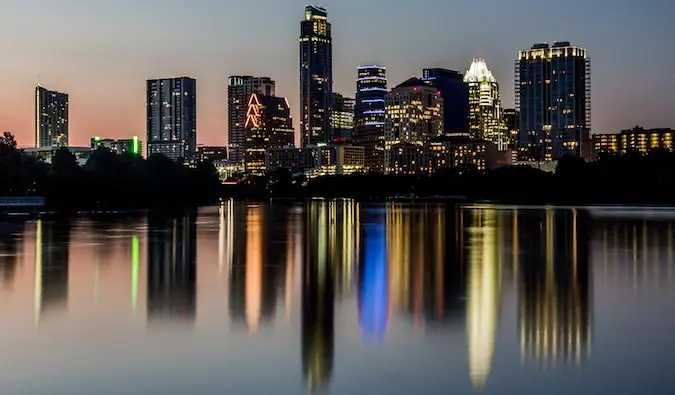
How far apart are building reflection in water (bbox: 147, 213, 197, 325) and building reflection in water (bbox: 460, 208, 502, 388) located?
591 centimetres

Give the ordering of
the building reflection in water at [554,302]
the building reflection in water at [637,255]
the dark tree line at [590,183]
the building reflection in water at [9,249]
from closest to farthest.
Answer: the building reflection in water at [554,302] → the building reflection in water at [637,255] → the building reflection in water at [9,249] → the dark tree line at [590,183]

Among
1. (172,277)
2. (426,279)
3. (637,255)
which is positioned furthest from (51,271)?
(637,255)

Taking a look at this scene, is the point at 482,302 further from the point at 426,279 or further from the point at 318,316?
the point at 426,279

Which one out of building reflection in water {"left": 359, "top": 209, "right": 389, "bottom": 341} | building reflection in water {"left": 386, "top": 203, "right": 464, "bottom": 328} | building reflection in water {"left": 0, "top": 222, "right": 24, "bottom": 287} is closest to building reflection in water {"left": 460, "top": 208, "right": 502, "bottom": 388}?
building reflection in water {"left": 386, "top": 203, "right": 464, "bottom": 328}

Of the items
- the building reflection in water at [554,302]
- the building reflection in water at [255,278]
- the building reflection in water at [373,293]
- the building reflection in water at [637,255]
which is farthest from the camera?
the building reflection in water at [637,255]

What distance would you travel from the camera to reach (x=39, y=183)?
291ft

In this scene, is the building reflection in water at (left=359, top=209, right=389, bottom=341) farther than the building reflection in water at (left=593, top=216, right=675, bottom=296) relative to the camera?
No

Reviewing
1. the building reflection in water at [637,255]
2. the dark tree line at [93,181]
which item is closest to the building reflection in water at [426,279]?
the building reflection in water at [637,255]

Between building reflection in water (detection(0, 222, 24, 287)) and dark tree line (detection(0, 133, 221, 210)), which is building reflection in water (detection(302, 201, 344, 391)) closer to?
building reflection in water (detection(0, 222, 24, 287))

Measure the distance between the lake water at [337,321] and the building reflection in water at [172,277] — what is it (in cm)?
8

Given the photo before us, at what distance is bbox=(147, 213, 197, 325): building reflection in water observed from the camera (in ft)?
61.8

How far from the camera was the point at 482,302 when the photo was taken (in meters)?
20.0

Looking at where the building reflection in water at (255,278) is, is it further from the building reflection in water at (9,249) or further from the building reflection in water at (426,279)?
the building reflection in water at (9,249)

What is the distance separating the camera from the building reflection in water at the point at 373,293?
55.7ft
